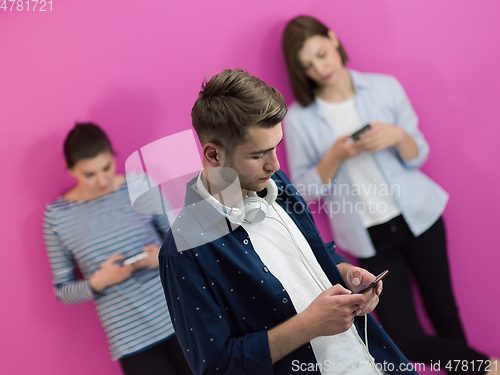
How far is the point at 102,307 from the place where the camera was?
1.60 meters

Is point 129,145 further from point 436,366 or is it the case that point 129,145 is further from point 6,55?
point 436,366

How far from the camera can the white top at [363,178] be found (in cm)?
187

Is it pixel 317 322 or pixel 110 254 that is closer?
pixel 317 322

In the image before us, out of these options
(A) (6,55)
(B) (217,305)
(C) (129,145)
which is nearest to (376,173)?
(C) (129,145)

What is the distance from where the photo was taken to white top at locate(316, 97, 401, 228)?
1.87 m

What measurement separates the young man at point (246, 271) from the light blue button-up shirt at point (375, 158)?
0.78 meters

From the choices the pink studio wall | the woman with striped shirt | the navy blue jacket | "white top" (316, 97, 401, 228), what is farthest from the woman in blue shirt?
the navy blue jacket

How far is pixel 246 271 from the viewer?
1.00 meters

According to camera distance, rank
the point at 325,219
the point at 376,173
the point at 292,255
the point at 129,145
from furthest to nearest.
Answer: the point at 325,219 < the point at 376,173 < the point at 129,145 < the point at 292,255

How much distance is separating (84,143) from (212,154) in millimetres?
743

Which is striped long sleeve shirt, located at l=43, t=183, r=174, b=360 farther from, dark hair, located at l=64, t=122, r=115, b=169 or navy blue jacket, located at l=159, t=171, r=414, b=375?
navy blue jacket, located at l=159, t=171, r=414, b=375

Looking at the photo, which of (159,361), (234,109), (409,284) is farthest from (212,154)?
(409,284)

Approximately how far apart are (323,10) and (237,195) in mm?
1226

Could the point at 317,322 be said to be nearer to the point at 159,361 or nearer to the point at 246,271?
the point at 246,271
